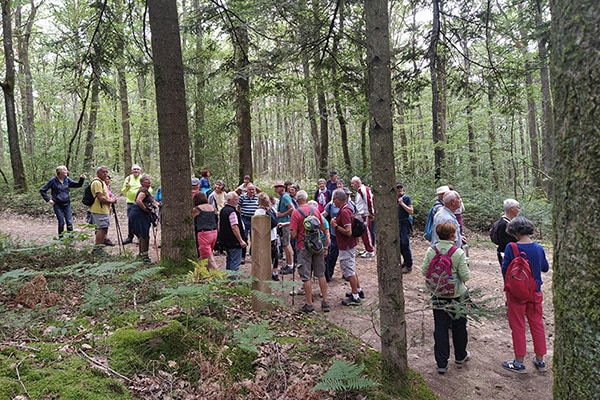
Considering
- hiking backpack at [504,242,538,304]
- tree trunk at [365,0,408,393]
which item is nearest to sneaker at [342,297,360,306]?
hiking backpack at [504,242,538,304]

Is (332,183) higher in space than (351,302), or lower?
higher

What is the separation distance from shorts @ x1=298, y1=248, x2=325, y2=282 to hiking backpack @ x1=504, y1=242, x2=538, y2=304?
2.97m

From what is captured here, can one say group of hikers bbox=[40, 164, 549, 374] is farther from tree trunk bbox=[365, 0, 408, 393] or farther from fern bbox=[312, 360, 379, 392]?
fern bbox=[312, 360, 379, 392]

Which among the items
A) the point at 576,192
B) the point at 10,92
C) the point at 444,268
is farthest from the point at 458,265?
the point at 10,92

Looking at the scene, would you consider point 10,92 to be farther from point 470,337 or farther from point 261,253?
point 470,337

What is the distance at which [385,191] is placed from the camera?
307 centimetres

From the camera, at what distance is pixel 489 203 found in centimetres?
1415

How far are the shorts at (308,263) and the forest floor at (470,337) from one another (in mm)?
723

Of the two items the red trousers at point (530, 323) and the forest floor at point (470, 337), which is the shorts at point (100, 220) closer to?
the forest floor at point (470, 337)

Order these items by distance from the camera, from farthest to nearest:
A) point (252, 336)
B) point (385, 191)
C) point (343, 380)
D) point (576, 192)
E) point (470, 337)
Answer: point (470, 337) → point (252, 336) → point (385, 191) → point (343, 380) → point (576, 192)

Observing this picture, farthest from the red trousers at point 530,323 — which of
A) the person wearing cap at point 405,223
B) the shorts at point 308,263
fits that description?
the person wearing cap at point 405,223

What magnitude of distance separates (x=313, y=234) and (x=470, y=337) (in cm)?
312

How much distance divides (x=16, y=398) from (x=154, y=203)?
6081mm

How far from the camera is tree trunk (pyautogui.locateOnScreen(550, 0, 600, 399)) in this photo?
5.46 feet
